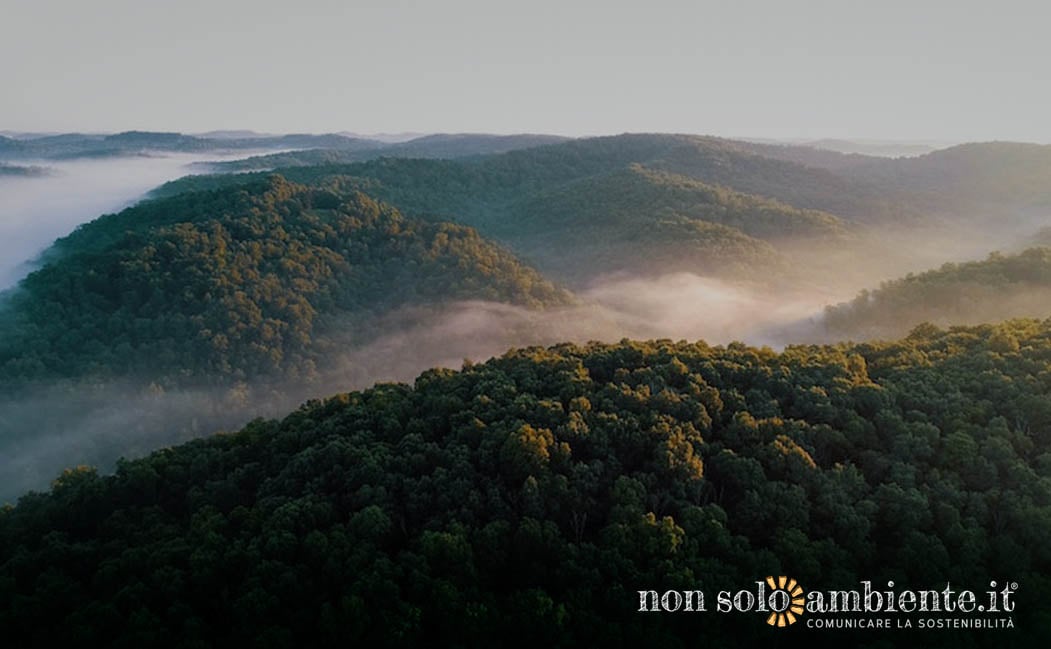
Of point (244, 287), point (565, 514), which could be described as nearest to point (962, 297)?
point (565, 514)

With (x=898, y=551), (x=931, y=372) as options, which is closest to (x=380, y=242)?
(x=931, y=372)

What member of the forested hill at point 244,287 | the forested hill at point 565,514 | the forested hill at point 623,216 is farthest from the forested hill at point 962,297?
the forested hill at point 623,216

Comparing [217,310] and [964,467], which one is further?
[217,310]

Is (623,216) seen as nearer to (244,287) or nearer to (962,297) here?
(244,287)

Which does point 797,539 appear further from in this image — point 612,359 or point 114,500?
point 114,500

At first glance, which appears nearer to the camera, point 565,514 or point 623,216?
point 565,514

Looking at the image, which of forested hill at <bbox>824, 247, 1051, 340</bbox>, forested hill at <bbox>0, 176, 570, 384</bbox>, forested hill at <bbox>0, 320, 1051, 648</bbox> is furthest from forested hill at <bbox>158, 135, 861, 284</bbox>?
forested hill at <bbox>0, 320, 1051, 648</bbox>

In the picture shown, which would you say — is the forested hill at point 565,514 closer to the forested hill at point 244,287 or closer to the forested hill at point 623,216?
the forested hill at point 244,287

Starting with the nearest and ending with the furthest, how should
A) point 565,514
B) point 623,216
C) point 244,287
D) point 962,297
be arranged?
point 565,514 < point 962,297 < point 244,287 < point 623,216
